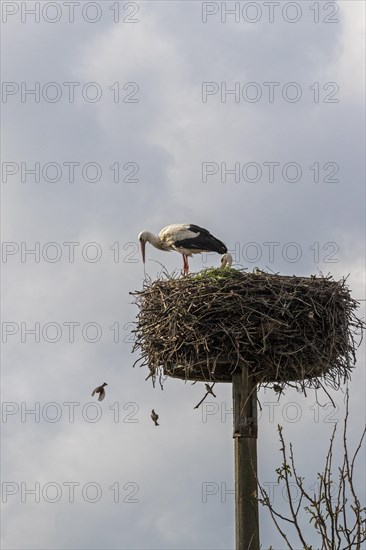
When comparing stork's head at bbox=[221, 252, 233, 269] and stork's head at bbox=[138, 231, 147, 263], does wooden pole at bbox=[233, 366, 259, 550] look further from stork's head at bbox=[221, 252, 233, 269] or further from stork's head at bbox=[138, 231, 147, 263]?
stork's head at bbox=[138, 231, 147, 263]

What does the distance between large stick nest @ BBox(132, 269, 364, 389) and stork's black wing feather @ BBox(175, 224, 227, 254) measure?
1895mm

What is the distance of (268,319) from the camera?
949 cm

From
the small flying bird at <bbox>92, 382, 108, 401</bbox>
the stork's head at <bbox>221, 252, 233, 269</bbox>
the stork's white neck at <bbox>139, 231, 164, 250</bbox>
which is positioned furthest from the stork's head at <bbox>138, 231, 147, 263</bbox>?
the small flying bird at <bbox>92, 382, 108, 401</bbox>

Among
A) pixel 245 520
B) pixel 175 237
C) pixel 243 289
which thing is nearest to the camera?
pixel 245 520

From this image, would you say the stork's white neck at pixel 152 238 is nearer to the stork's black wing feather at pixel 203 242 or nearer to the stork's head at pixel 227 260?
the stork's black wing feather at pixel 203 242

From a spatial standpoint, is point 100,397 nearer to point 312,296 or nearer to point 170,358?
point 170,358

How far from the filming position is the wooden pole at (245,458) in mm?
9172

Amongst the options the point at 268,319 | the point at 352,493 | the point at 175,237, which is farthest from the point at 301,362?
the point at 352,493

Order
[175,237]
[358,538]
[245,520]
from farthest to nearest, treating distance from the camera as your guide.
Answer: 1. [175,237]
2. [245,520]
3. [358,538]

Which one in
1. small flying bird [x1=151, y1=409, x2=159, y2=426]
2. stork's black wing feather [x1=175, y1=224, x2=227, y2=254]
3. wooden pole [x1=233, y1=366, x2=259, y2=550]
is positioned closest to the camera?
wooden pole [x1=233, y1=366, x2=259, y2=550]

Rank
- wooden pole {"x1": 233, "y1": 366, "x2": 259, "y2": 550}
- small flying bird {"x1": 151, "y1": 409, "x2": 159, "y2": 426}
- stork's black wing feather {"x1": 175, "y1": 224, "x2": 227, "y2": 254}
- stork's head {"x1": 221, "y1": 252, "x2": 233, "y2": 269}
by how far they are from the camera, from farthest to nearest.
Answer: stork's black wing feather {"x1": 175, "y1": 224, "x2": 227, "y2": 254}, stork's head {"x1": 221, "y1": 252, "x2": 233, "y2": 269}, small flying bird {"x1": 151, "y1": 409, "x2": 159, "y2": 426}, wooden pole {"x1": 233, "y1": 366, "x2": 259, "y2": 550}

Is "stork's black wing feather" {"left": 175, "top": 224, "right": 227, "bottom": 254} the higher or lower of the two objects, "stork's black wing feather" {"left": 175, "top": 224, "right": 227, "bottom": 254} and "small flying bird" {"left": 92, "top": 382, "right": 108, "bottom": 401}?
the higher

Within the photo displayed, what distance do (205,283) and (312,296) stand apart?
3.28ft

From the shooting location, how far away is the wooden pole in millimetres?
9172
